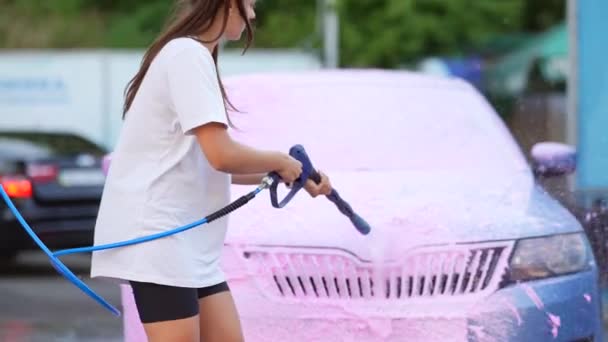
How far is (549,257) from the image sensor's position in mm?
5055

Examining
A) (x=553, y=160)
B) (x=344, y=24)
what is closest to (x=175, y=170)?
(x=553, y=160)

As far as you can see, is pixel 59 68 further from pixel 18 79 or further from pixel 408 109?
pixel 408 109

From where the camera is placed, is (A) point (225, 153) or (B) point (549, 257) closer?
(A) point (225, 153)

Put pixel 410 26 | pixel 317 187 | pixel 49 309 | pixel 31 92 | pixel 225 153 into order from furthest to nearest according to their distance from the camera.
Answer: pixel 410 26 → pixel 31 92 → pixel 49 309 → pixel 317 187 → pixel 225 153

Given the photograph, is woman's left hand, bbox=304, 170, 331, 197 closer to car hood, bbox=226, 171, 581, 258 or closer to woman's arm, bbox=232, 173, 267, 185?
woman's arm, bbox=232, 173, 267, 185

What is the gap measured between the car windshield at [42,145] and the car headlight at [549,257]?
23.5 feet

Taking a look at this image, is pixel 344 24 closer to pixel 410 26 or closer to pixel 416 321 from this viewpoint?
pixel 410 26

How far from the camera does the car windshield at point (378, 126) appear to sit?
19.8 feet

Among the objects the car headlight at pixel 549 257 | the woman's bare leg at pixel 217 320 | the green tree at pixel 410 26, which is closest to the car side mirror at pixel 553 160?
the car headlight at pixel 549 257

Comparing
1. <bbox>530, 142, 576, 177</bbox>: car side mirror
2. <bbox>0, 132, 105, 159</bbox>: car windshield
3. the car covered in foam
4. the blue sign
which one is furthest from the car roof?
the blue sign

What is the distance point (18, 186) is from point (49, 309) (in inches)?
81.1

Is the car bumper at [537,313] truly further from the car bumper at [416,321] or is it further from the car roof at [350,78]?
the car roof at [350,78]

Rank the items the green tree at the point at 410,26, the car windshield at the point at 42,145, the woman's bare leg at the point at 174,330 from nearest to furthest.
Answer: the woman's bare leg at the point at 174,330 → the car windshield at the point at 42,145 → the green tree at the point at 410,26

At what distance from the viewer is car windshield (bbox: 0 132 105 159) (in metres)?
11.9
